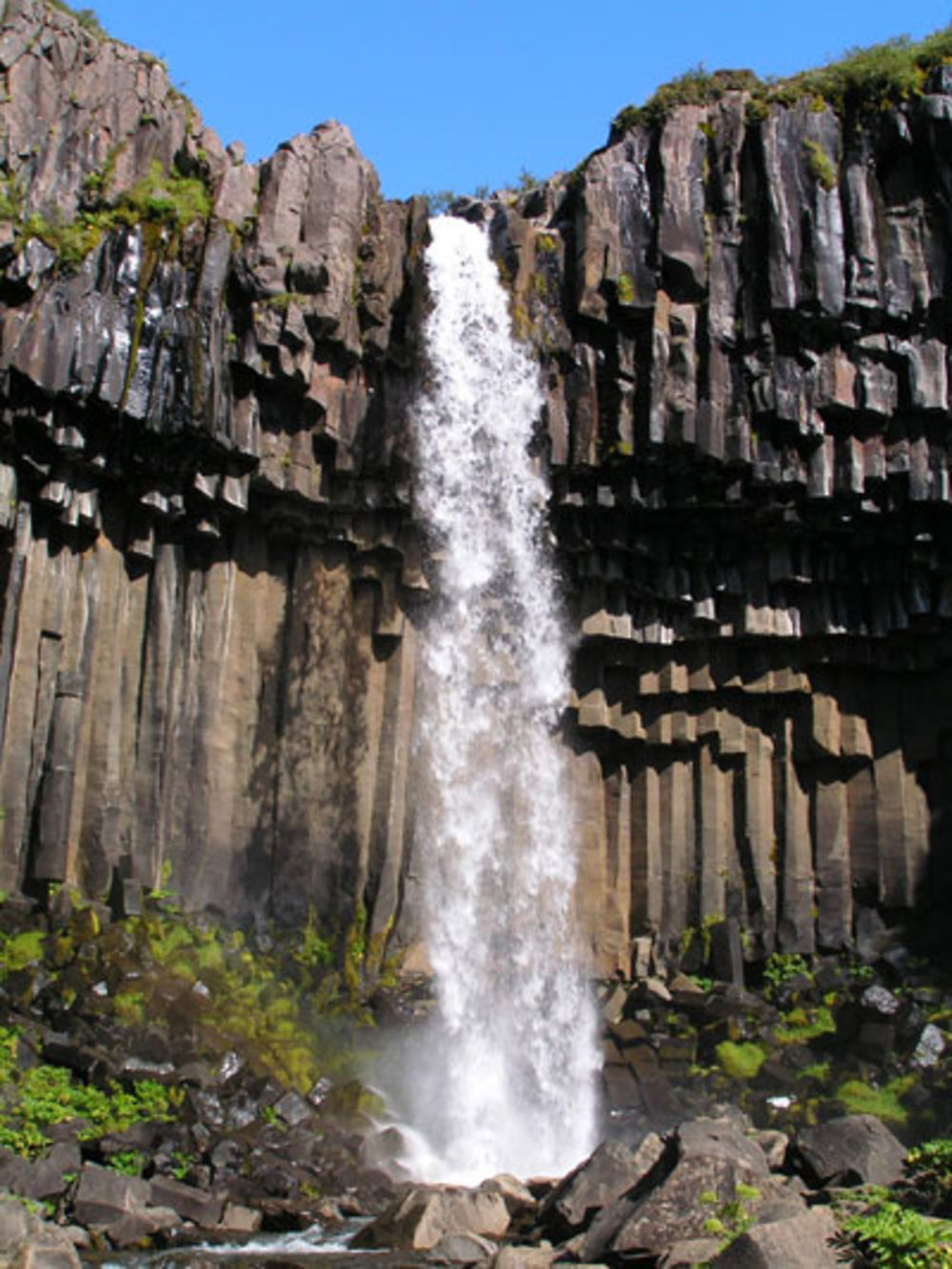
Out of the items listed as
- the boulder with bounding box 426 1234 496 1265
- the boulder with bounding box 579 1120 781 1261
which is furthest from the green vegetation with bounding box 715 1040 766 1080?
the boulder with bounding box 426 1234 496 1265

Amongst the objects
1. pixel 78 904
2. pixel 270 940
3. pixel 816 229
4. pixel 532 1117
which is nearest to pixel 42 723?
pixel 78 904

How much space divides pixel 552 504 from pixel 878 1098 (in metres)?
8.04

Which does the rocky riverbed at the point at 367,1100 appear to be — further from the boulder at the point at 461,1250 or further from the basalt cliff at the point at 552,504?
the basalt cliff at the point at 552,504

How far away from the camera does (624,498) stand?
18.3 meters

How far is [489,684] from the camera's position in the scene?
1919 centimetres

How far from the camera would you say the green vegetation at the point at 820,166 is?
18.6m

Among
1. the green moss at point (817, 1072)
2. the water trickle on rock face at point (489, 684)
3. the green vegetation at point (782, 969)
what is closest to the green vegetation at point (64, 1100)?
the water trickle on rock face at point (489, 684)

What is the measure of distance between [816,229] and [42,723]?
1111 cm

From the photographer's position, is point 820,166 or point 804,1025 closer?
point 804,1025

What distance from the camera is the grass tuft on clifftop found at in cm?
1891

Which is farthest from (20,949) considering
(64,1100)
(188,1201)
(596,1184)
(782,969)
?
(782,969)

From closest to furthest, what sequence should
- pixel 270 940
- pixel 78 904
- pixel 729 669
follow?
pixel 78 904 < pixel 270 940 < pixel 729 669

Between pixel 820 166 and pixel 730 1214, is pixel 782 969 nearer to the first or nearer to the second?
pixel 730 1214

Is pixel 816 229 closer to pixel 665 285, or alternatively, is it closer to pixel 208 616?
pixel 665 285
